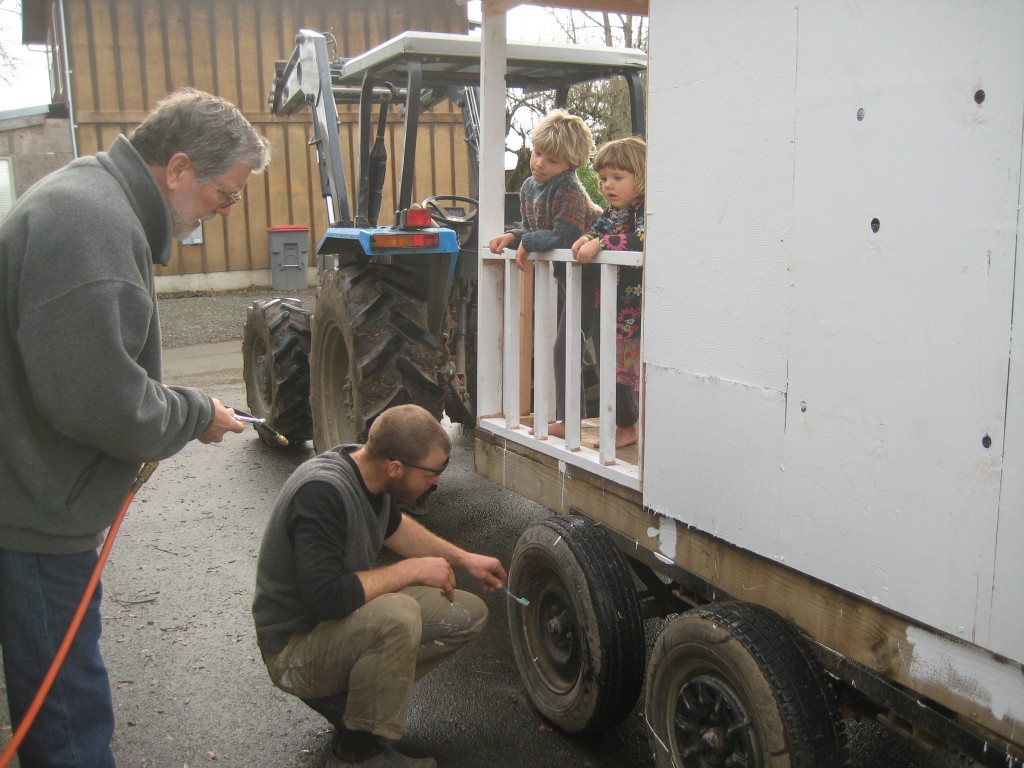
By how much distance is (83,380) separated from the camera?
1.97m

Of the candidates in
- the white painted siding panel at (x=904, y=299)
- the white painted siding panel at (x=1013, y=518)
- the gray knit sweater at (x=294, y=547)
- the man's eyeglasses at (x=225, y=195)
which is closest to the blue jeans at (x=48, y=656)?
the gray knit sweater at (x=294, y=547)

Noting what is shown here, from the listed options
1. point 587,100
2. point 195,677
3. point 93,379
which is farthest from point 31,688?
point 587,100

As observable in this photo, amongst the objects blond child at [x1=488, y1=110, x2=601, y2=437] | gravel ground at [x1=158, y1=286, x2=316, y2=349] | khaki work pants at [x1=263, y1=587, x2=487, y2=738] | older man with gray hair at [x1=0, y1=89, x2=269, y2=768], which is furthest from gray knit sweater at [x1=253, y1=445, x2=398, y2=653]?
gravel ground at [x1=158, y1=286, x2=316, y2=349]

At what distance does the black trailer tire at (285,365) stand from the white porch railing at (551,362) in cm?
276

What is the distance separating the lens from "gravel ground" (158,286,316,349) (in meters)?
11.8

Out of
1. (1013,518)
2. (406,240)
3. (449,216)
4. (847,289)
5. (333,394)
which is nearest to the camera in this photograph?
(1013,518)

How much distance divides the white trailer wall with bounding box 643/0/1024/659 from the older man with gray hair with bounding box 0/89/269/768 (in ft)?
3.79

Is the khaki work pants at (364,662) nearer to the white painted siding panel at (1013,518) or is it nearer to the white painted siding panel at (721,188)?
the white painted siding panel at (721,188)

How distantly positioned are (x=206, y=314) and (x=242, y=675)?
1020 cm

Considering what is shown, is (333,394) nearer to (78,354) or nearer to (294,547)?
(294,547)

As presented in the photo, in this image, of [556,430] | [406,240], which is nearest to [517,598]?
[556,430]

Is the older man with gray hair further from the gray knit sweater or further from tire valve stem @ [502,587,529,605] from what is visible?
tire valve stem @ [502,587,529,605]

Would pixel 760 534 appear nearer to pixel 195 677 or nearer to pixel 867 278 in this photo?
pixel 867 278

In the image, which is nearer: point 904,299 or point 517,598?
point 904,299
